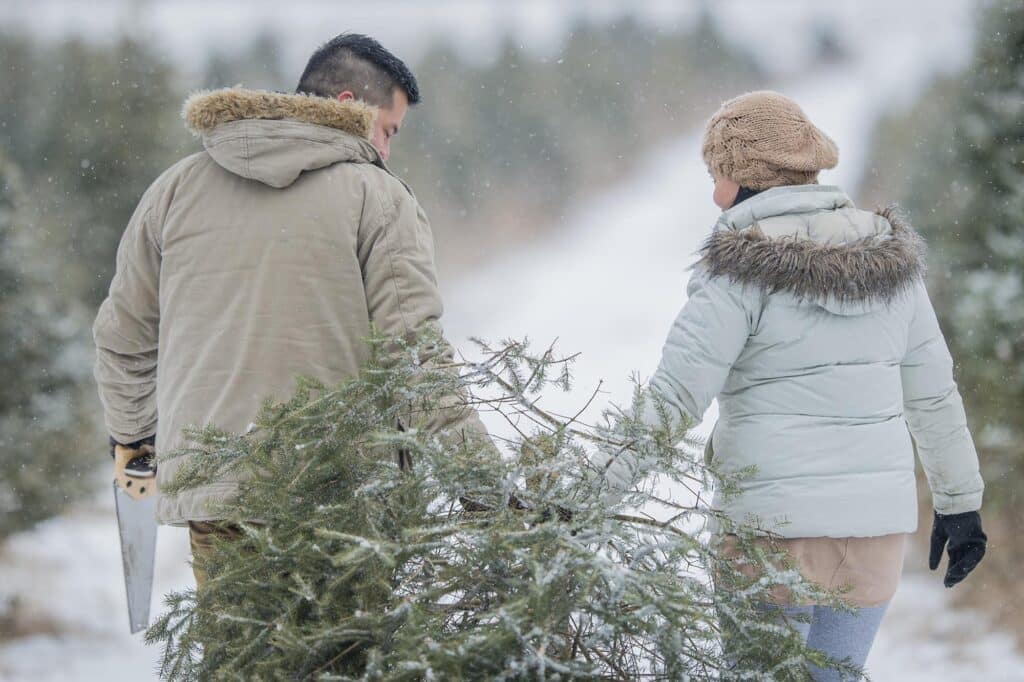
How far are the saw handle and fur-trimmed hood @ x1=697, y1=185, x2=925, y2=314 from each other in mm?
1671

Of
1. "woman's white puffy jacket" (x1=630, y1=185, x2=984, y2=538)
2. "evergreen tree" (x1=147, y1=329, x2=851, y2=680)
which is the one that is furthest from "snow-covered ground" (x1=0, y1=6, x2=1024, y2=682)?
"evergreen tree" (x1=147, y1=329, x2=851, y2=680)

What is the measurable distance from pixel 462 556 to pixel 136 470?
1462 mm

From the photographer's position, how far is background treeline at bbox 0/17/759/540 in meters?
7.45

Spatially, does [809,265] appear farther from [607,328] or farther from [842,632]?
Result: [607,328]

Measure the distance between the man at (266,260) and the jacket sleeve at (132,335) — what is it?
1 centimetres

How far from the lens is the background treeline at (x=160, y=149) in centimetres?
745

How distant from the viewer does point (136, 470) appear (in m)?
2.88

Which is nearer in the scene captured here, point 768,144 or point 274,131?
point 768,144

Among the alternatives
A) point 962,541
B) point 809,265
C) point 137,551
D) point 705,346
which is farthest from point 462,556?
point 137,551

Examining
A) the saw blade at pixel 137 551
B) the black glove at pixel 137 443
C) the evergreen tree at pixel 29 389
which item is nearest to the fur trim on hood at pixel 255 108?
the black glove at pixel 137 443

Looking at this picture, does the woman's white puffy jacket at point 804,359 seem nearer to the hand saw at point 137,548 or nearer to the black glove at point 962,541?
the black glove at point 962,541

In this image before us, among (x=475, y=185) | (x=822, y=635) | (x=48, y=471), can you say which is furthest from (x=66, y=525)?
(x=475, y=185)

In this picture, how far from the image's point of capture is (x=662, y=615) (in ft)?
5.45

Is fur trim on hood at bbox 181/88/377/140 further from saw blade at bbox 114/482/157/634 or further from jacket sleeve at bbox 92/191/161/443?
saw blade at bbox 114/482/157/634
